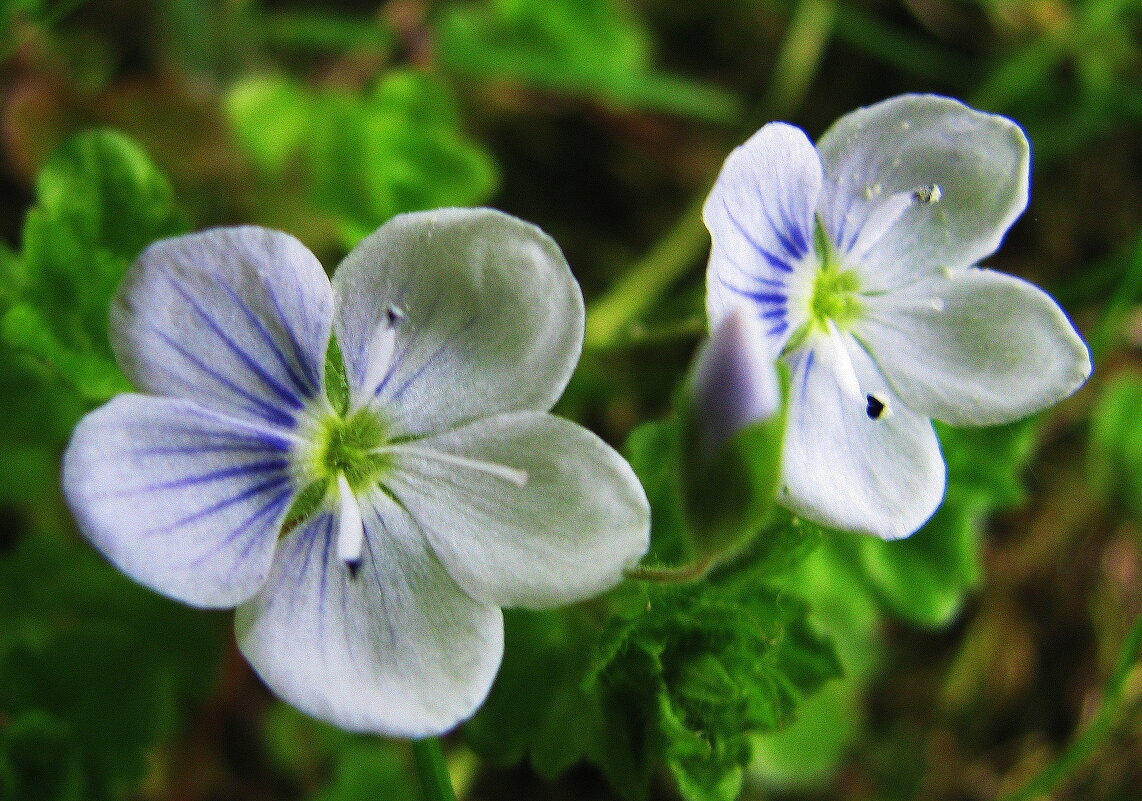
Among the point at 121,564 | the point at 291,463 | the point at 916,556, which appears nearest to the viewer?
the point at 121,564

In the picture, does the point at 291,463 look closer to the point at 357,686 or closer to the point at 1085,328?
the point at 357,686

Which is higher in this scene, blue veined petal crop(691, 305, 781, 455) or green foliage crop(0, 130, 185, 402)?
blue veined petal crop(691, 305, 781, 455)

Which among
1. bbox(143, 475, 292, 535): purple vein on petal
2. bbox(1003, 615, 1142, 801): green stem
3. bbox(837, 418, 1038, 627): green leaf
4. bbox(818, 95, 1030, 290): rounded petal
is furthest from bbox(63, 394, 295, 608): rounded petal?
bbox(1003, 615, 1142, 801): green stem

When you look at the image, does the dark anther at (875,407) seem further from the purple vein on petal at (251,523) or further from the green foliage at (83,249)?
the green foliage at (83,249)

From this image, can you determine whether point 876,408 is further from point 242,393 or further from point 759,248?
point 242,393

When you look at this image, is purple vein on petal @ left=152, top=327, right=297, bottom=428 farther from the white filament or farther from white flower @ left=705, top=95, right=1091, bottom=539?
white flower @ left=705, top=95, right=1091, bottom=539

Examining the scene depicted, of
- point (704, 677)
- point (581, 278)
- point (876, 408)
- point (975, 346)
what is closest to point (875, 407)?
point (876, 408)

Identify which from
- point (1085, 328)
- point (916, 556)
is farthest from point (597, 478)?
point (1085, 328)
